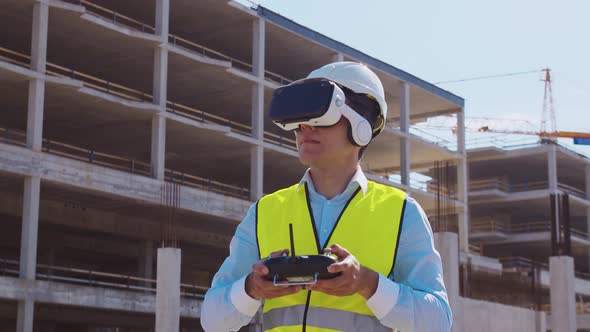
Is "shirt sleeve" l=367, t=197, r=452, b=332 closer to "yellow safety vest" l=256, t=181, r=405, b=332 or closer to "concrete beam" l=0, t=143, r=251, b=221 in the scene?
"yellow safety vest" l=256, t=181, r=405, b=332

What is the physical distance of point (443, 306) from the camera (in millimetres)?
2996

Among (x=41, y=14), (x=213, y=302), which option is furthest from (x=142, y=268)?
(x=213, y=302)

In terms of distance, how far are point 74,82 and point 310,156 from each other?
1227 inches

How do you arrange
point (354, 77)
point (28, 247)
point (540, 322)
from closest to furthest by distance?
point (354, 77), point (28, 247), point (540, 322)

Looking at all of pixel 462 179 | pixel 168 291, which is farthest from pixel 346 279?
pixel 462 179

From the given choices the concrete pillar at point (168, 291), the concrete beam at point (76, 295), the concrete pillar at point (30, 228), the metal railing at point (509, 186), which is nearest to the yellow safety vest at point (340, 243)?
the concrete pillar at point (168, 291)

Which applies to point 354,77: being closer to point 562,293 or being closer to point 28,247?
point 28,247

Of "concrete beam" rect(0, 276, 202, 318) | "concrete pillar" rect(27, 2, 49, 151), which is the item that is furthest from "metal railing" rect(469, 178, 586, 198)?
"concrete pillar" rect(27, 2, 49, 151)

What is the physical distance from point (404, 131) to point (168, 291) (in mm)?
25857

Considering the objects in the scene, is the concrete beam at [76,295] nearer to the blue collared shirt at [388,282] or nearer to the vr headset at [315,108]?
the blue collared shirt at [388,282]

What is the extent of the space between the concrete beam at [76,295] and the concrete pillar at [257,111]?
789 cm

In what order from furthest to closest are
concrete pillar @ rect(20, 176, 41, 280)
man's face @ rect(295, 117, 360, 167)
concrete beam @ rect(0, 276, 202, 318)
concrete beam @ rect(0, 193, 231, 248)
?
concrete beam @ rect(0, 193, 231, 248), concrete pillar @ rect(20, 176, 41, 280), concrete beam @ rect(0, 276, 202, 318), man's face @ rect(295, 117, 360, 167)

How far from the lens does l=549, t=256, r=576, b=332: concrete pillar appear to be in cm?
3303

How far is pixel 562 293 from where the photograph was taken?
1300 inches
